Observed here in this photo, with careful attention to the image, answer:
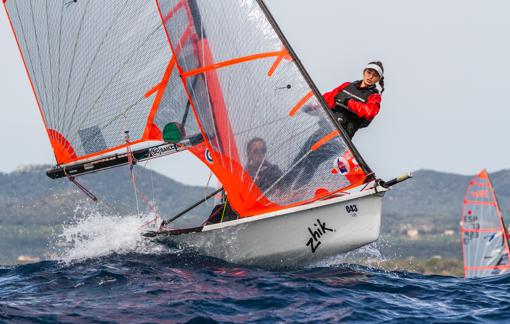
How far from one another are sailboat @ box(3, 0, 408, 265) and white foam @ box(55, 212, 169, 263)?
44cm

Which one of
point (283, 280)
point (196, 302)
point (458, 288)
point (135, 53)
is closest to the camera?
point (196, 302)

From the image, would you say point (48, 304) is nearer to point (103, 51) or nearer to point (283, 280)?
point (283, 280)

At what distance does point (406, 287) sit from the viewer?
12102 mm

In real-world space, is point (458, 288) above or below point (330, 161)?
below

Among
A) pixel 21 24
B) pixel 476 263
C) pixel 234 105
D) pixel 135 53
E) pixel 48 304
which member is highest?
pixel 21 24

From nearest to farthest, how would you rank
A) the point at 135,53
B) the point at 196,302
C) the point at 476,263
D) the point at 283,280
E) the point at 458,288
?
the point at 196,302, the point at 283,280, the point at 458,288, the point at 135,53, the point at 476,263

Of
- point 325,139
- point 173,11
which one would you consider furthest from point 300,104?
point 173,11

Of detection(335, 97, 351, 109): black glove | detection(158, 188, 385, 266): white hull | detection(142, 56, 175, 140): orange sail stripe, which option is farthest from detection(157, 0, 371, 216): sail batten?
detection(335, 97, 351, 109): black glove

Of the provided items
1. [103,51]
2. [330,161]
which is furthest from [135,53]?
[330,161]

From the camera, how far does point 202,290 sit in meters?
11.0

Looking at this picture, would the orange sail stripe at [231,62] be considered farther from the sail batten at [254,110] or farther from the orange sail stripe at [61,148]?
the orange sail stripe at [61,148]

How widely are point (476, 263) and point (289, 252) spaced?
15.7 m

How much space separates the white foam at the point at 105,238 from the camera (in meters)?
14.1

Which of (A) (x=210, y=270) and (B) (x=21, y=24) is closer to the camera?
(A) (x=210, y=270)
